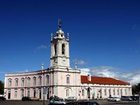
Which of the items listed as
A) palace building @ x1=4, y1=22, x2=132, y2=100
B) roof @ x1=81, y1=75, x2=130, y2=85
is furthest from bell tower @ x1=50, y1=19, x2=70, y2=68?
roof @ x1=81, y1=75, x2=130, y2=85

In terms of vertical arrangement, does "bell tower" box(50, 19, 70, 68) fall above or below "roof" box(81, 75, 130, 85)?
above

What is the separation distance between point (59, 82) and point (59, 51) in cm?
913

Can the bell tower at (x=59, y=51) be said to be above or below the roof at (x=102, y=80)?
above

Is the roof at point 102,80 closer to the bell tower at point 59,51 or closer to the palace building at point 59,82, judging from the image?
the palace building at point 59,82

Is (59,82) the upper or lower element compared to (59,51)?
lower

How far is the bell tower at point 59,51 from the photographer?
95062mm

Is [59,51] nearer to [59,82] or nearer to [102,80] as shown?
[59,82]

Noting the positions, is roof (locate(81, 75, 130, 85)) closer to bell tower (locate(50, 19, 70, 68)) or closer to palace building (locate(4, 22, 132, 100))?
palace building (locate(4, 22, 132, 100))

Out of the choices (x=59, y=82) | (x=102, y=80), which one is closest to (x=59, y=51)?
(x=59, y=82)

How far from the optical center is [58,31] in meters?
98.3

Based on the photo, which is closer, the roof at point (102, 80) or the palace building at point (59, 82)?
the palace building at point (59, 82)

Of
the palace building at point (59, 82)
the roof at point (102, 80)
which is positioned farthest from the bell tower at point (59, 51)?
the roof at point (102, 80)

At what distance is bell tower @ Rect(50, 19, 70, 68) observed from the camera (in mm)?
95062

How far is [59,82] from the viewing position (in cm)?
9350
